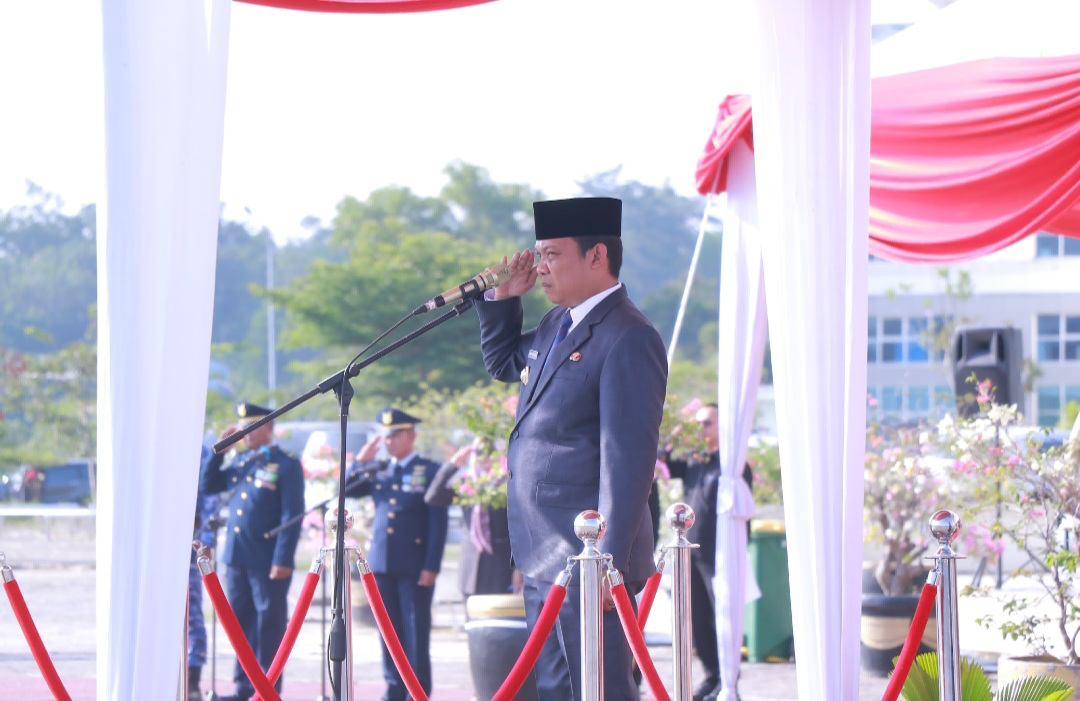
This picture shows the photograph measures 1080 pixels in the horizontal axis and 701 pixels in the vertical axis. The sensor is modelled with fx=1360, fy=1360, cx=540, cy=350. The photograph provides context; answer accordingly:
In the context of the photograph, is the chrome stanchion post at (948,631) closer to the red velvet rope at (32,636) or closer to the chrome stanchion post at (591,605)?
the chrome stanchion post at (591,605)

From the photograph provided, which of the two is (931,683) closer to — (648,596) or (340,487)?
(648,596)

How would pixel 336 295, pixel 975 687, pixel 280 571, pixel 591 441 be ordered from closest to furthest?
pixel 591 441, pixel 975 687, pixel 280 571, pixel 336 295

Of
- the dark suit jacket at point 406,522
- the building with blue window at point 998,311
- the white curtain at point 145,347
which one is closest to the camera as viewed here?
the white curtain at point 145,347

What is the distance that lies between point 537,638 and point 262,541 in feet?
16.3

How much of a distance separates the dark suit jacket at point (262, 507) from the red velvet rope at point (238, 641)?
4.15m

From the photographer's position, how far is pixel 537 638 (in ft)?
13.1

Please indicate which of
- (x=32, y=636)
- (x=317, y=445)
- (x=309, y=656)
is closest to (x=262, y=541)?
(x=309, y=656)

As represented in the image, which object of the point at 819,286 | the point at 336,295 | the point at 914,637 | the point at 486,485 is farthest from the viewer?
the point at 336,295

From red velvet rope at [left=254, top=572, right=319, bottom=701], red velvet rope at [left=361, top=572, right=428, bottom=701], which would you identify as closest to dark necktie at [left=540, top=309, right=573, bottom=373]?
red velvet rope at [left=361, top=572, right=428, bottom=701]

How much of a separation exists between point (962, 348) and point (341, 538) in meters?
10.2

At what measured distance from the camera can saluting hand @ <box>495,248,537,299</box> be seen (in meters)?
4.36

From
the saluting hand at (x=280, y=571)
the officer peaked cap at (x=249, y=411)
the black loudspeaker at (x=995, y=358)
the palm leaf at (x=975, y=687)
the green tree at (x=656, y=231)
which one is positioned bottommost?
the saluting hand at (x=280, y=571)

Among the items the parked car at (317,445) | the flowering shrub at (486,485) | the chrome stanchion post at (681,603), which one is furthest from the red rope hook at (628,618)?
the flowering shrub at (486,485)

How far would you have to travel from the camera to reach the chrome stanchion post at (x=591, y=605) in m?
3.79
